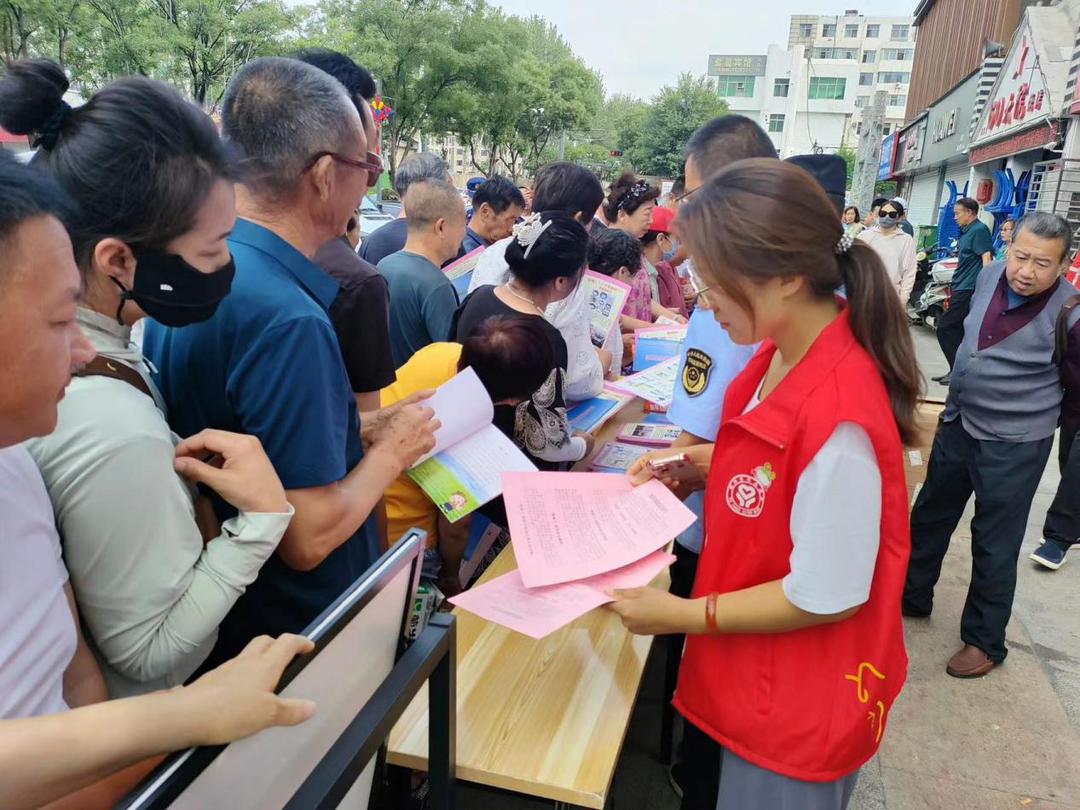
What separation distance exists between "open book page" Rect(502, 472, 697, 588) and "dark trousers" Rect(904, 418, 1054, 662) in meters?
1.86

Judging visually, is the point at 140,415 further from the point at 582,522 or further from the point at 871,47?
the point at 871,47

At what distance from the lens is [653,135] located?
38281 mm

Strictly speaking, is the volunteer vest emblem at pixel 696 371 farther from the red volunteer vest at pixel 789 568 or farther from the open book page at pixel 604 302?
the open book page at pixel 604 302

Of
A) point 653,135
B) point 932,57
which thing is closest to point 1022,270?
point 932,57

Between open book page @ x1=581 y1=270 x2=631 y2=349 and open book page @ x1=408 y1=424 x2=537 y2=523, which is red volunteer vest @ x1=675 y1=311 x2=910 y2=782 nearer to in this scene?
open book page @ x1=408 y1=424 x2=537 y2=523

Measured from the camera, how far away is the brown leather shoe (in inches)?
110

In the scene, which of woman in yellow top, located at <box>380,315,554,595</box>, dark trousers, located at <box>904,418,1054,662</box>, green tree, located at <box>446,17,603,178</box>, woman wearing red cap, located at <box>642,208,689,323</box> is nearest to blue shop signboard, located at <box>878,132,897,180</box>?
green tree, located at <box>446,17,603,178</box>

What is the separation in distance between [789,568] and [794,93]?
2582 inches

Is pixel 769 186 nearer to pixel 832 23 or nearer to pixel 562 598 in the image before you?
pixel 562 598

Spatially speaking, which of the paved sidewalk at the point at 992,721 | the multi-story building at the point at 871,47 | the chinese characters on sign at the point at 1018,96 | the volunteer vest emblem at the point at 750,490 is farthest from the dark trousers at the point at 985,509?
the multi-story building at the point at 871,47

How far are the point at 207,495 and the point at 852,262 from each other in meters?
1.08

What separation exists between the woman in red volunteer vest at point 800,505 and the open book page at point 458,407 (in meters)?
0.60

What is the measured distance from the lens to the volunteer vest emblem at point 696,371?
1723 mm

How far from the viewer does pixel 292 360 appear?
112 centimetres
